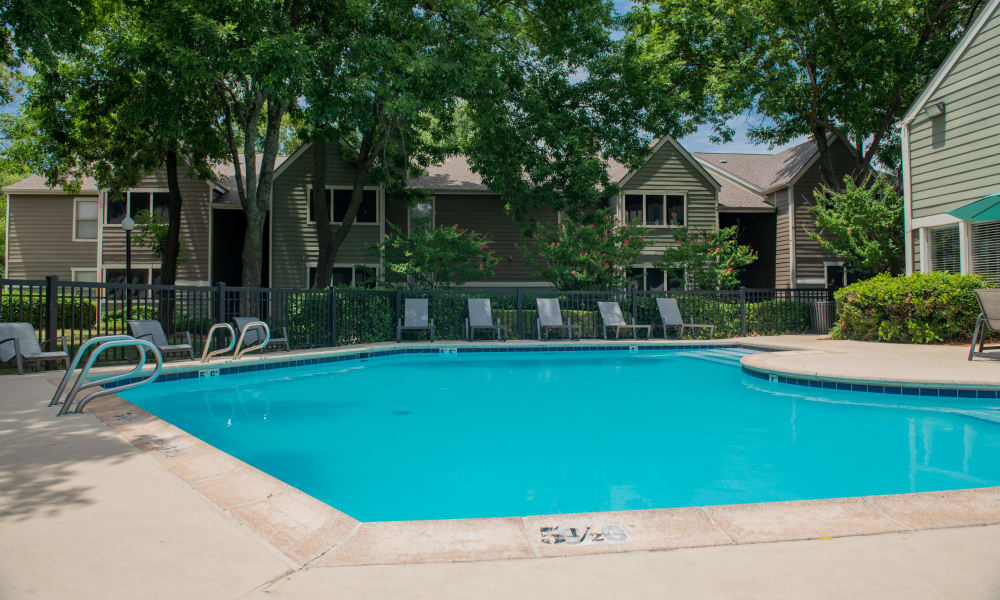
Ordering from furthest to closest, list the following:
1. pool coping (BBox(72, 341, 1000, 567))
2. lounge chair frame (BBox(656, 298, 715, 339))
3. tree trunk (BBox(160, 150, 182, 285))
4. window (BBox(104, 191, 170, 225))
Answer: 1. window (BBox(104, 191, 170, 225))
2. tree trunk (BBox(160, 150, 182, 285))
3. lounge chair frame (BBox(656, 298, 715, 339))
4. pool coping (BBox(72, 341, 1000, 567))

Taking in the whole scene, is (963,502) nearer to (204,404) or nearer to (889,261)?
(204,404)

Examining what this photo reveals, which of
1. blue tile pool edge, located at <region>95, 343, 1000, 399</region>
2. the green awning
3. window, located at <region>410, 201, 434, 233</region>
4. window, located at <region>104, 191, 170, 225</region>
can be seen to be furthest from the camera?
window, located at <region>410, 201, 434, 233</region>

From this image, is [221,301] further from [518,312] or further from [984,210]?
[984,210]

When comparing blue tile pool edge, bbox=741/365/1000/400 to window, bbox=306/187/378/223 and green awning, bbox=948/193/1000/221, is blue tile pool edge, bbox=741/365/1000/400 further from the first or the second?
window, bbox=306/187/378/223

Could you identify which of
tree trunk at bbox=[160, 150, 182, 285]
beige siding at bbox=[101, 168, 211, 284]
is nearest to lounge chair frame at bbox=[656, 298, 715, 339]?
tree trunk at bbox=[160, 150, 182, 285]

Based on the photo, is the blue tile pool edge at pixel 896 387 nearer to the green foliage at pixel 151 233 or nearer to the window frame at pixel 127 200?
the green foliage at pixel 151 233

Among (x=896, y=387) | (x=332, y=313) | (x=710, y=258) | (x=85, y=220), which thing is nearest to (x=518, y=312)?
(x=332, y=313)

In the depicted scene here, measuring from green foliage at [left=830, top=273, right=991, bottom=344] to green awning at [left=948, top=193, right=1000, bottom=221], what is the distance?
1.42 m

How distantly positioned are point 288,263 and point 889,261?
1791cm

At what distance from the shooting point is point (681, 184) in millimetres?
20484

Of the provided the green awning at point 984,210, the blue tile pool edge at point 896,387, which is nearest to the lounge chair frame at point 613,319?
the green awning at point 984,210

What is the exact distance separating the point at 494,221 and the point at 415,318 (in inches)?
324

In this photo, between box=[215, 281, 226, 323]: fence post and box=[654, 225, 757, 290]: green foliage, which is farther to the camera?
box=[654, 225, 757, 290]: green foliage

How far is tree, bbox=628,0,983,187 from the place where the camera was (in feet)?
53.7
